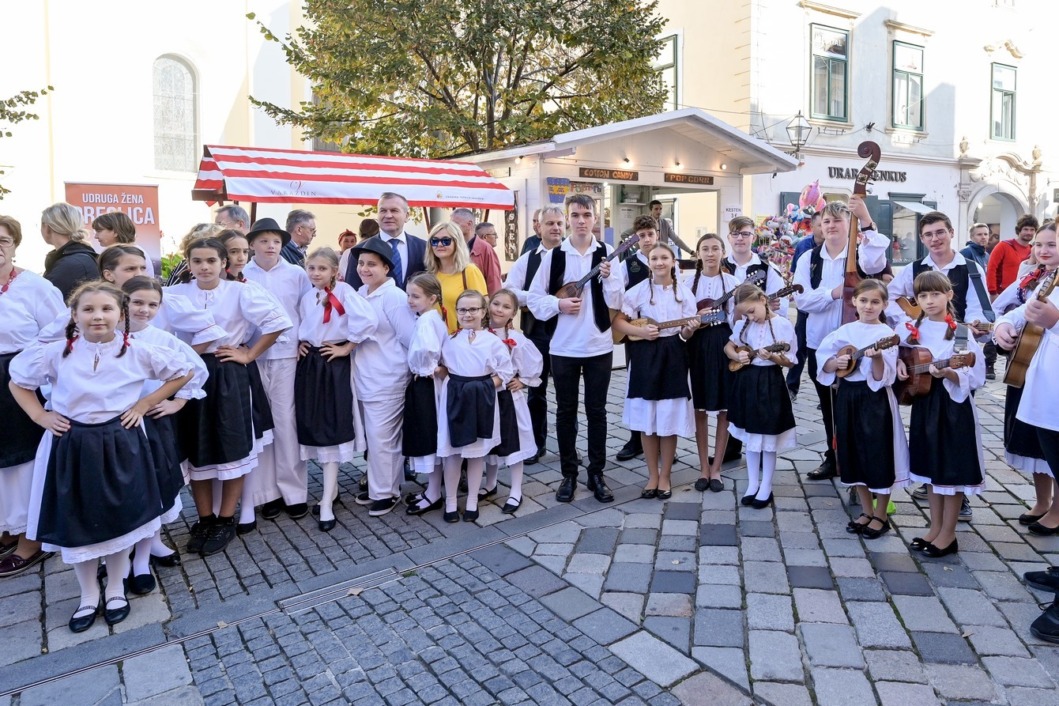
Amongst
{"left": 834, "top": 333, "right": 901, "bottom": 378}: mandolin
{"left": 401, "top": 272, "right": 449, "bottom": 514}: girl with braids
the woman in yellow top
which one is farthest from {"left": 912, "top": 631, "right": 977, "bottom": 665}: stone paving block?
the woman in yellow top

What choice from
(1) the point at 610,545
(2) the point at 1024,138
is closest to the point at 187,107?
(1) the point at 610,545

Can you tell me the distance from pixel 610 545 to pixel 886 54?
18.8 m

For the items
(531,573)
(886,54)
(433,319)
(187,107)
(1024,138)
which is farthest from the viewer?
(1024,138)

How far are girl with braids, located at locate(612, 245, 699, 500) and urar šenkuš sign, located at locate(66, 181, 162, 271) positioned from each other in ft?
22.8

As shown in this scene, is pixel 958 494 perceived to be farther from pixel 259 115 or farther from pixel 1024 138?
pixel 1024 138

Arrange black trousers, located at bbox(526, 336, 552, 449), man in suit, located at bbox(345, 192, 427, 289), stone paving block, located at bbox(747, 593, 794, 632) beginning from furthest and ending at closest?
black trousers, located at bbox(526, 336, 552, 449)
man in suit, located at bbox(345, 192, 427, 289)
stone paving block, located at bbox(747, 593, 794, 632)

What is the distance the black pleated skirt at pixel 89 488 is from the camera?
344 cm

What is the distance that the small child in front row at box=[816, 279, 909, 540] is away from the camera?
426 cm

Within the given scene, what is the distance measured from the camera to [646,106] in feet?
45.3

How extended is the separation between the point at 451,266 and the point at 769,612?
10.0 ft

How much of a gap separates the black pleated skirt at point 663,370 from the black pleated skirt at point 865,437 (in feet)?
3.54

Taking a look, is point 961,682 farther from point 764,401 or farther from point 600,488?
point 600,488

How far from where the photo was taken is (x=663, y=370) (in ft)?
16.8

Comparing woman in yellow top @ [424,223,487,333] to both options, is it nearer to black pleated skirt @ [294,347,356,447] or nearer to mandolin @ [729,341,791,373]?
black pleated skirt @ [294,347,356,447]
